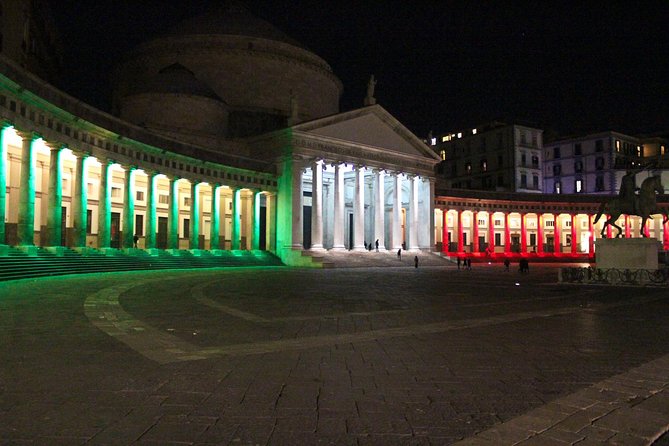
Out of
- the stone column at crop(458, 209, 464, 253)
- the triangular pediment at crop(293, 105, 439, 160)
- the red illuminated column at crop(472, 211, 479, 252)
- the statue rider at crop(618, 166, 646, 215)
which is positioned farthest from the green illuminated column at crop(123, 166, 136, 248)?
the red illuminated column at crop(472, 211, 479, 252)

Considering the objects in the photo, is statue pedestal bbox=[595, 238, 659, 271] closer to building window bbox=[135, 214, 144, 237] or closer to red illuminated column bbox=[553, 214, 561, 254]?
building window bbox=[135, 214, 144, 237]

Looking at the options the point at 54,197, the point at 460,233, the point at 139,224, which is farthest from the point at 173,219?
the point at 460,233

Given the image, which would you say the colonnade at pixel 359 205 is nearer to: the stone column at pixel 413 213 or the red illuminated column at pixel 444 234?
the stone column at pixel 413 213

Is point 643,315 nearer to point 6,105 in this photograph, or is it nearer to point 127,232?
point 6,105

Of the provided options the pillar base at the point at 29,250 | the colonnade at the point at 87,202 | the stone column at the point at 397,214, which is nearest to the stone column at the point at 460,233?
the stone column at the point at 397,214

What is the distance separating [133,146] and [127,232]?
6210mm

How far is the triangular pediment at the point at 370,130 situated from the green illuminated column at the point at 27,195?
27360 mm

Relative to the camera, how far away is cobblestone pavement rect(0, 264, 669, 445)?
5277 millimetres

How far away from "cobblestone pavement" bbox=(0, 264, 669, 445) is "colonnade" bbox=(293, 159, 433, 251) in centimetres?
Answer: 4050

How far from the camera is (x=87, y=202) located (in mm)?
45875

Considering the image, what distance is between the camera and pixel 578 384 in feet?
23.4

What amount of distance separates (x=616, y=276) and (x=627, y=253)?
4.48 ft

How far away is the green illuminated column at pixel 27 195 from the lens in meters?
28.7

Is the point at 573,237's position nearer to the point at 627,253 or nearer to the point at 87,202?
the point at 627,253
